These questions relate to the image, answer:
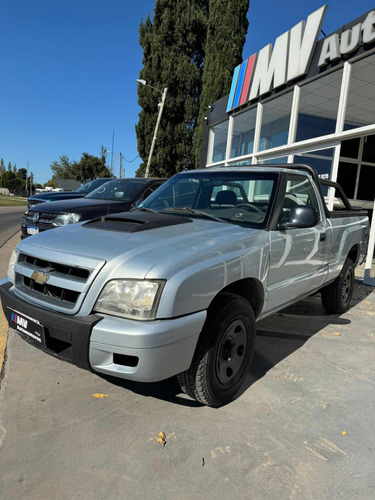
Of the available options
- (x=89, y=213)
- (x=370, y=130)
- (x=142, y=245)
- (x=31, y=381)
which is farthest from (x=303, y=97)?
(x=31, y=381)

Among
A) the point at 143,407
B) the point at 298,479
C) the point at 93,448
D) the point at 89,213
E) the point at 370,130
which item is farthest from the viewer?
the point at 370,130

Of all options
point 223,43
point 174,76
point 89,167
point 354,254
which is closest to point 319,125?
point 354,254

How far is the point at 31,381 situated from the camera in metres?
2.64

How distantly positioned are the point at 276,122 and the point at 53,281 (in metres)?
9.57

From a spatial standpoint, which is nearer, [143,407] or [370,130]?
[143,407]

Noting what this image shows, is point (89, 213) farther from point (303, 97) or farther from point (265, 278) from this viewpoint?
point (303, 97)

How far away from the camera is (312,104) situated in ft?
30.1

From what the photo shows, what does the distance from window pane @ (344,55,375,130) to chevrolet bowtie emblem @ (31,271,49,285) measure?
738 cm

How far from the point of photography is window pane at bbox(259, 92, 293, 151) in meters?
9.80

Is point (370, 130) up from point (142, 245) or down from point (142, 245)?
up

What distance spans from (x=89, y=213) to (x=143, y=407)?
3.96m

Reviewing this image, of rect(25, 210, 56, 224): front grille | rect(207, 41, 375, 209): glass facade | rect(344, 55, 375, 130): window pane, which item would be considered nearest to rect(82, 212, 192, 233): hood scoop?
rect(25, 210, 56, 224): front grille

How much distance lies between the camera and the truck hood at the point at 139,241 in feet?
6.74

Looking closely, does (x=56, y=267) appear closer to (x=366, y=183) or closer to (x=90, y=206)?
(x=90, y=206)
